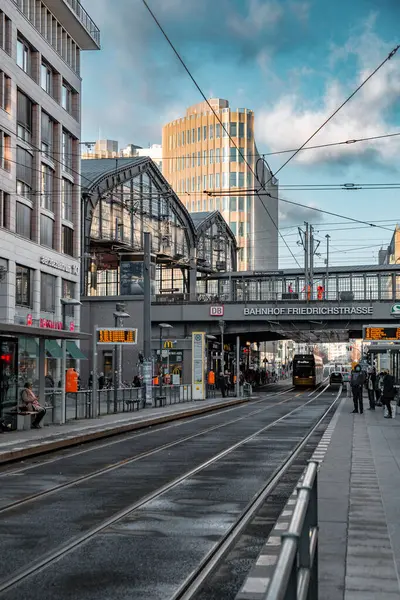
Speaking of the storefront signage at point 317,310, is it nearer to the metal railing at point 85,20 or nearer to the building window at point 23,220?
the metal railing at point 85,20

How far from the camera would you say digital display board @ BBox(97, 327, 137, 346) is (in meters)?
34.0

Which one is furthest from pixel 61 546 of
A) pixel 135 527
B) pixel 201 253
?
pixel 201 253

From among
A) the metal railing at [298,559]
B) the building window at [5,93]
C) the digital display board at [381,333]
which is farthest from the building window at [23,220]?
the metal railing at [298,559]

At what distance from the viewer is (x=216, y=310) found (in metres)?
71.7

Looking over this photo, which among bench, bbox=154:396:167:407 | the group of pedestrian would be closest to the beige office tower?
bench, bbox=154:396:167:407

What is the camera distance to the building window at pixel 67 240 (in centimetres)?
5294

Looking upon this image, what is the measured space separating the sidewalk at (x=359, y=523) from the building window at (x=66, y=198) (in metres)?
35.3

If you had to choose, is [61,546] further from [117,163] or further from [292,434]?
[117,163]

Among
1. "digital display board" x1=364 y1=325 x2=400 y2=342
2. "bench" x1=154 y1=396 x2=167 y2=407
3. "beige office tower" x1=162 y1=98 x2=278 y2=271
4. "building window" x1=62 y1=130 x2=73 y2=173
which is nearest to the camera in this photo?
"bench" x1=154 y1=396 x2=167 y2=407

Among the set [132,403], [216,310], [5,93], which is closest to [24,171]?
[5,93]

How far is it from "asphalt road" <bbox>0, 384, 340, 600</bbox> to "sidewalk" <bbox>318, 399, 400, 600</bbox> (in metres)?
1.21

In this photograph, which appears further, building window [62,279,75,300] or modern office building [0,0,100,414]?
building window [62,279,75,300]

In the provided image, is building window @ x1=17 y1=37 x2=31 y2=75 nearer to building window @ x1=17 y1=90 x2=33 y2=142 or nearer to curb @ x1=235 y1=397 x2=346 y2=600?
building window @ x1=17 y1=90 x2=33 y2=142

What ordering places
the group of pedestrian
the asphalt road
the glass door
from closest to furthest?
the asphalt road < the glass door < the group of pedestrian
